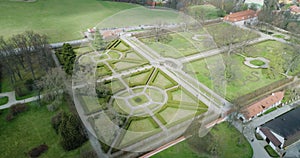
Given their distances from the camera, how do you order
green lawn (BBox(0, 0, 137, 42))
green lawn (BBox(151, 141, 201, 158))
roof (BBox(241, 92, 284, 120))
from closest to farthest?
green lawn (BBox(151, 141, 201, 158)) → roof (BBox(241, 92, 284, 120)) → green lawn (BBox(0, 0, 137, 42))

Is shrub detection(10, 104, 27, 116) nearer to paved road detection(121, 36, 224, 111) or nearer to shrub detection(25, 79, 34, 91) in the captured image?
shrub detection(25, 79, 34, 91)

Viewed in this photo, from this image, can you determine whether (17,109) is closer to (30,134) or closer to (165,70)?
(30,134)

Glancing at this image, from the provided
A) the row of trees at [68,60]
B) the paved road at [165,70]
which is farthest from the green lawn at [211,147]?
the row of trees at [68,60]

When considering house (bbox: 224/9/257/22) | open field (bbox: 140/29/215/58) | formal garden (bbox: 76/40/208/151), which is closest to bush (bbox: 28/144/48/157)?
formal garden (bbox: 76/40/208/151)

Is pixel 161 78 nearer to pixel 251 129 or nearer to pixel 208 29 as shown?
pixel 251 129

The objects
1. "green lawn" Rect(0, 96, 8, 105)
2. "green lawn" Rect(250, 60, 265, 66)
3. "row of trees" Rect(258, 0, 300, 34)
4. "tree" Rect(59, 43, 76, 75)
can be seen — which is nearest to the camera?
"green lawn" Rect(0, 96, 8, 105)

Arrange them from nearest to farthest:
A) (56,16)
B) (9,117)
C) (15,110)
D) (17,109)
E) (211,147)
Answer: (211,147), (9,117), (15,110), (17,109), (56,16)

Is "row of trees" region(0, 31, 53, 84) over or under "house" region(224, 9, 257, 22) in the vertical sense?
under

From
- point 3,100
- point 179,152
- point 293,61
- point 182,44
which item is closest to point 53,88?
point 3,100
